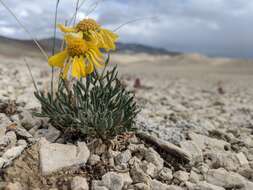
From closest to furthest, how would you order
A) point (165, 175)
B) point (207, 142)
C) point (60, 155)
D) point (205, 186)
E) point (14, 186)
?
point (14, 186) → point (205, 186) → point (60, 155) → point (165, 175) → point (207, 142)

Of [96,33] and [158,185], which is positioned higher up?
[96,33]

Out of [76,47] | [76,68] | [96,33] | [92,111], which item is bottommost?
[92,111]

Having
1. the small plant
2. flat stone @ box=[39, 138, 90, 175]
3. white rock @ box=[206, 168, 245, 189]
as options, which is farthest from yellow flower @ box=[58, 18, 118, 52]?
white rock @ box=[206, 168, 245, 189]

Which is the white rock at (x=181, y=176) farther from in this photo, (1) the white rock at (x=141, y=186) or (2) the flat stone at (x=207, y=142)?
(2) the flat stone at (x=207, y=142)

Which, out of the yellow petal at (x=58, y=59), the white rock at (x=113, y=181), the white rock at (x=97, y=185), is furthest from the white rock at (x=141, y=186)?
the yellow petal at (x=58, y=59)

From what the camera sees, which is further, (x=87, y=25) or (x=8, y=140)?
(x=8, y=140)

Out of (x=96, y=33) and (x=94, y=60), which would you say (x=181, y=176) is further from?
(x=96, y=33)

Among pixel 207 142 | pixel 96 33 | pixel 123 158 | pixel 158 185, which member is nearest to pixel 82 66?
pixel 96 33
